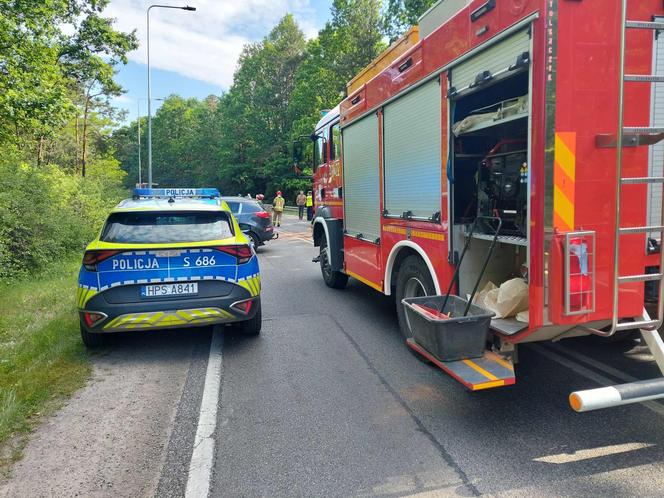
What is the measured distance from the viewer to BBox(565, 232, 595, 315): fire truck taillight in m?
2.95

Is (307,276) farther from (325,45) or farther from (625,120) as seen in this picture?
(325,45)

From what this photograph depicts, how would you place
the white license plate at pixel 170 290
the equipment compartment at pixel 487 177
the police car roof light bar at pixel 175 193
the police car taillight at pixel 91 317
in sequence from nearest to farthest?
the equipment compartment at pixel 487 177 < the police car taillight at pixel 91 317 < the white license plate at pixel 170 290 < the police car roof light bar at pixel 175 193

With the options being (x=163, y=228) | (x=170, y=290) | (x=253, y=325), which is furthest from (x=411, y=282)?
(x=163, y=228)

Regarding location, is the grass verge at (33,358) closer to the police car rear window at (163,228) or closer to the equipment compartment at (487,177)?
the police car rear window at (163,228)

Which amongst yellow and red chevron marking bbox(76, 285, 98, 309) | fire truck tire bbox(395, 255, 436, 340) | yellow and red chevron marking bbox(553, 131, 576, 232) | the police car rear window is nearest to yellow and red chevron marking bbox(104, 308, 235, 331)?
yellow and red chevron marking bbox(76, 285, 98, 309)

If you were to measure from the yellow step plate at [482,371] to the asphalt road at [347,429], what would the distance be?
1.30 feet

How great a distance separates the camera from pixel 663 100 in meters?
3.03

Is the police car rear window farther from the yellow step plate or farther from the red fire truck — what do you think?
the yellow step plate

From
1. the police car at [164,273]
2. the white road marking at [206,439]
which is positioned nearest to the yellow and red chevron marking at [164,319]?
the police car at [164,273]

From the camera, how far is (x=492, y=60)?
11.0ft

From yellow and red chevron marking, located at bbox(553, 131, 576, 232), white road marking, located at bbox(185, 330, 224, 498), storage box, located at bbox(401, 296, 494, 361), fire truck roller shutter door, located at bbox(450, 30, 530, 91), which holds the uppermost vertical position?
fire truck roller shutter door, located at bbox(450, 30, 530, 91)

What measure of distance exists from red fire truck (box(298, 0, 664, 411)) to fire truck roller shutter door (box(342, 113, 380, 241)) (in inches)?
47.6

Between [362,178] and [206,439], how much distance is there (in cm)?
397

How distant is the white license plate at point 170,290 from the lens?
5.03 m
